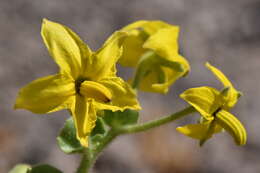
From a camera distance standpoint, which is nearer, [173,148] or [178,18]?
[173,148]

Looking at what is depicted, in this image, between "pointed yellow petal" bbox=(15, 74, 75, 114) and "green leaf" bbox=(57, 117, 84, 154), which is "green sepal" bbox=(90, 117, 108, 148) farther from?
"pointed yellow petal" bbox=(15, 74, 75, 114)

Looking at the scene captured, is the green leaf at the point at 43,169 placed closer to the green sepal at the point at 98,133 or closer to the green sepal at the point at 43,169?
the green sepal at the point at 43,169

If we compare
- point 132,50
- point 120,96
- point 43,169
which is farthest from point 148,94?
point 120,96

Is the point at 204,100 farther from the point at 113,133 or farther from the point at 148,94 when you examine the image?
the point at 148,94

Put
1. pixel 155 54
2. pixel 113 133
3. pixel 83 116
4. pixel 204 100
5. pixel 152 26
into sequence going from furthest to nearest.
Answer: pixel 152 26 → pixel 155 54 → pixel 113 133 → pixel 204 100 → pixel 83 116

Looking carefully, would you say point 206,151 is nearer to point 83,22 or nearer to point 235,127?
point 83,22

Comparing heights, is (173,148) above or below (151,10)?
below

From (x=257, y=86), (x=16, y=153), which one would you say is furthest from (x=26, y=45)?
(x=257, y=86)

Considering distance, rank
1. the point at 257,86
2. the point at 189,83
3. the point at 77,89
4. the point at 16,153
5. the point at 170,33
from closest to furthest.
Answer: the point at 77,89
the point at 170,33
the point at 16,153
the point at 189,83
the point at 257,86
